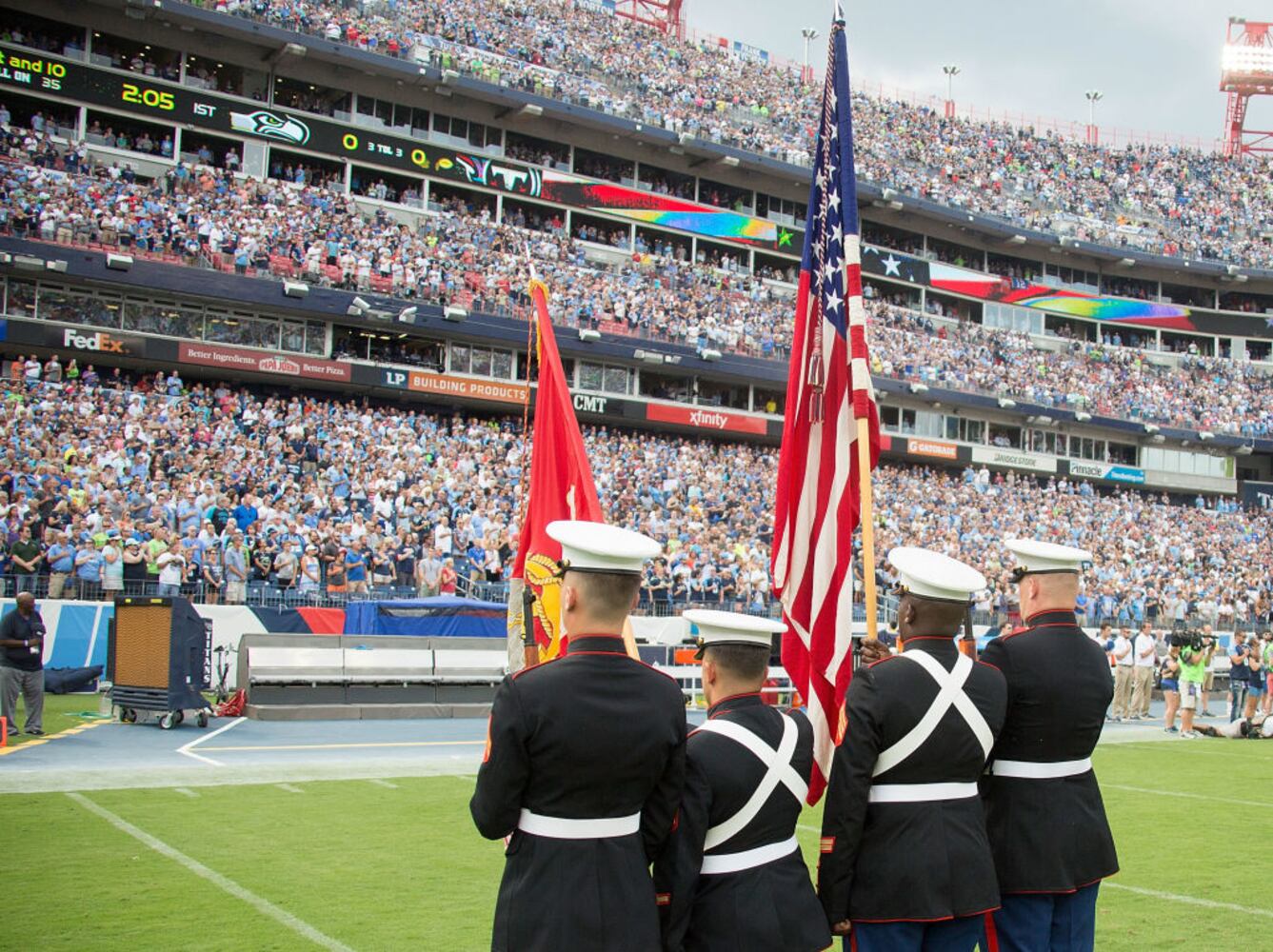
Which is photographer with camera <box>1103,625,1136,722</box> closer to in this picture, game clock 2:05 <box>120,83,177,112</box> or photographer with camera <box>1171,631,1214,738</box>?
photographer with camera <box>1171,631,1214,738</box>

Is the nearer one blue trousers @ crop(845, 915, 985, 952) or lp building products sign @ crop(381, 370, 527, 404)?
blue trousers @ crop(845, 915, 985, 952)

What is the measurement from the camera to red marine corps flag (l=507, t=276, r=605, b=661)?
6.39 metres

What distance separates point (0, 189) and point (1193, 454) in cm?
5281

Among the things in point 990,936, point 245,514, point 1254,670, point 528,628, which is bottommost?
point 1254,670

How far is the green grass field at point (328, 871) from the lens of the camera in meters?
6.53

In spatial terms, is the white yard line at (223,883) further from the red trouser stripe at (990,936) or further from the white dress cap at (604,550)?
the white dress cap at (604,550)

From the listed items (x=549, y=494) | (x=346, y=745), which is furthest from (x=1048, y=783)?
(x=346, y=745)

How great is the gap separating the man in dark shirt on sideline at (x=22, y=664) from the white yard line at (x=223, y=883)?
444cm

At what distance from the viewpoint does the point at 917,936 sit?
4.12m

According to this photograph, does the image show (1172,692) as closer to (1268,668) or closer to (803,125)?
(1268,668)

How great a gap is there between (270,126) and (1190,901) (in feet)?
124

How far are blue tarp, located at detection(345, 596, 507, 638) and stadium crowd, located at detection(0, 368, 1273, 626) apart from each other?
1.21 meters

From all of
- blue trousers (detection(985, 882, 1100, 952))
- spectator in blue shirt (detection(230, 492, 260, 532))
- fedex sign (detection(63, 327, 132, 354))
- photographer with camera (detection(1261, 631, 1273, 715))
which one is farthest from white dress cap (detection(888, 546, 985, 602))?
fedex sign (detection(63, 327, 132, 354))

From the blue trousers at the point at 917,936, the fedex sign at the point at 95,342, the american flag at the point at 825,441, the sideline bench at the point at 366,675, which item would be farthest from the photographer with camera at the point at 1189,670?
the fedex sign at the point at 95,342
